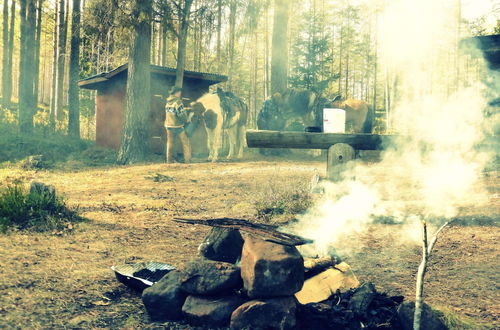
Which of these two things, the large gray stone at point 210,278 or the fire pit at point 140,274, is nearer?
the large gray stone at point 210,278

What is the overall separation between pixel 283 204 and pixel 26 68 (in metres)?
18.4

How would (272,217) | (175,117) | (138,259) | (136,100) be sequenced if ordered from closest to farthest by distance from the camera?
1. (138,259)
2. (272,217)
3. (175,117)
4. (136,100)

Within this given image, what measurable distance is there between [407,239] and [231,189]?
5108 mm

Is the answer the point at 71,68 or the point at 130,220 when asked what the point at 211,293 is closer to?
the point at 130,220

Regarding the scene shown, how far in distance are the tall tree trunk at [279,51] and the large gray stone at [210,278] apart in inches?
638

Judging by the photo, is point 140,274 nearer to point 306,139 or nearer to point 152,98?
point 306,139

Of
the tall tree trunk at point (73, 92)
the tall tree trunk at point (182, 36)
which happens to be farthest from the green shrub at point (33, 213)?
the tall tree trunk at point (73, 92)

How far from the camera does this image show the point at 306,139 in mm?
6758

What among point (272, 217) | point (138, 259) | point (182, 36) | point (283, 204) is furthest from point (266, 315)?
point (182, 36)

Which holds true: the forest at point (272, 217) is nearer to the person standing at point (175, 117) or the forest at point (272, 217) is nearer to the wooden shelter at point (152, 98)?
the person standing at point (175, 117)

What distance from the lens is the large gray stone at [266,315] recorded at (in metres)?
3.25

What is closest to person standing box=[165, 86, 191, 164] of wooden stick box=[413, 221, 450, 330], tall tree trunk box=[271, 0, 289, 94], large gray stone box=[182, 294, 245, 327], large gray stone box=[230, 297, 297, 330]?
tall tree trunk box=[271, 0, 289, 94]

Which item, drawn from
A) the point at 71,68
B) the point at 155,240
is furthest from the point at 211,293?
the point at 71,68

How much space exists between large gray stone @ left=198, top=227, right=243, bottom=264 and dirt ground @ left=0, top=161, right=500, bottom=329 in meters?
0.81
